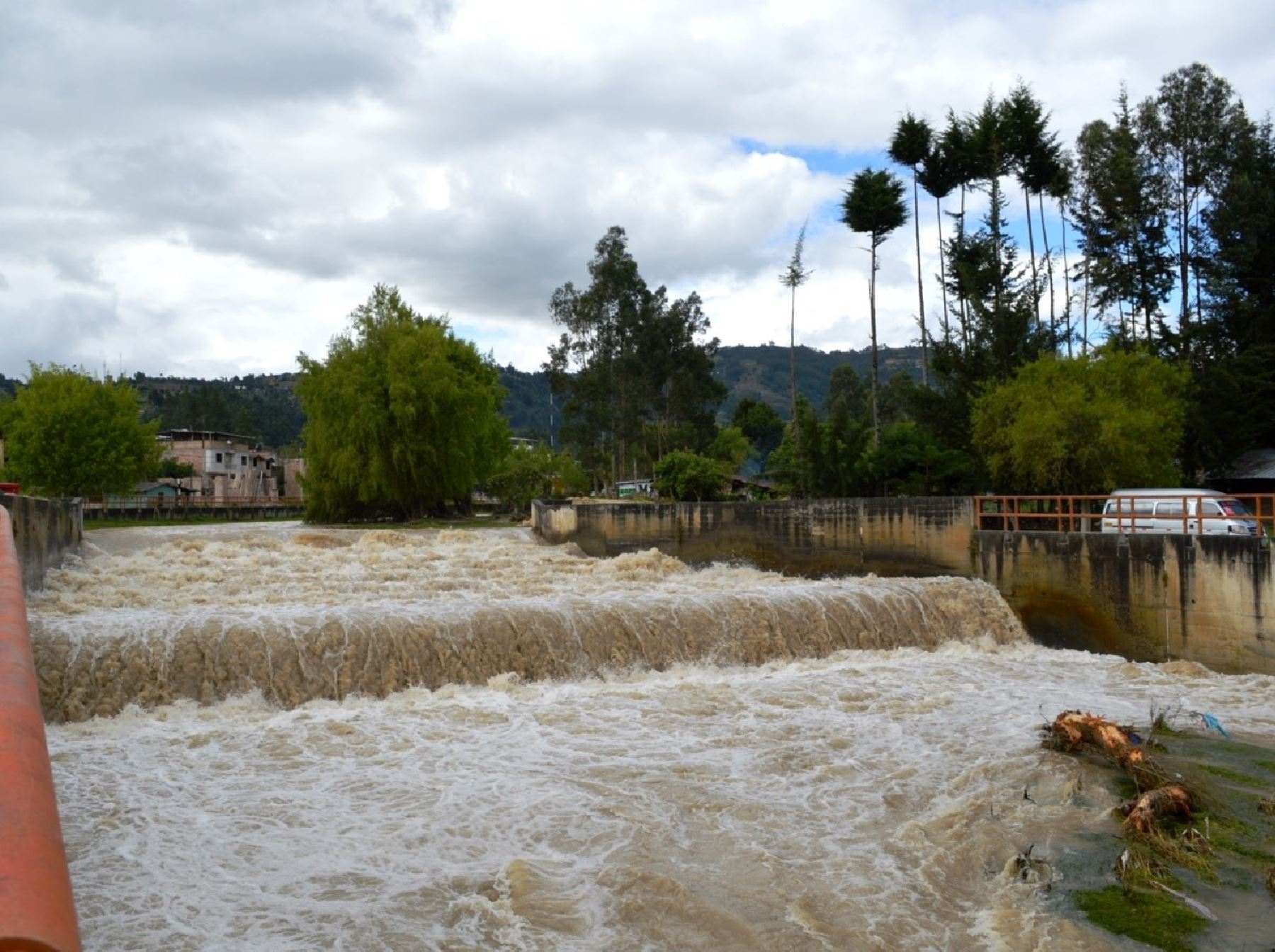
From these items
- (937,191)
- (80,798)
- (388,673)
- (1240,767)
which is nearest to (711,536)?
(388,673)

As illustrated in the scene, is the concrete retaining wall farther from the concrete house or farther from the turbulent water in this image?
the concrete house

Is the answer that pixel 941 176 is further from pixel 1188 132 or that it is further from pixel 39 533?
pixel 39 533

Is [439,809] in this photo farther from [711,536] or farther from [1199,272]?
[1199,272]

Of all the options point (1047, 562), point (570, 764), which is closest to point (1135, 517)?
point (1047, 562)

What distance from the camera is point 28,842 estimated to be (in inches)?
69.4

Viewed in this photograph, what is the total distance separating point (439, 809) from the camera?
7.75m

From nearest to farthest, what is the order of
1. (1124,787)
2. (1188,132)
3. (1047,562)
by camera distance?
(1124,787) → (1047,562) → (1188,132)

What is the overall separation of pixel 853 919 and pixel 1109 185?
38.6 meters

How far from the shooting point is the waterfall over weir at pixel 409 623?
11.0 m

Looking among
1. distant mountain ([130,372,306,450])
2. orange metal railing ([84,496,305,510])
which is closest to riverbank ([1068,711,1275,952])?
orange metal railing ([84,496,305,510])

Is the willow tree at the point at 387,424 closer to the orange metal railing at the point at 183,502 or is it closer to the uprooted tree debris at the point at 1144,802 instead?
the orange metal railing at the point at 183,502

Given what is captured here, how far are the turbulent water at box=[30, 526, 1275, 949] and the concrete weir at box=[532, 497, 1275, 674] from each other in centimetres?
85

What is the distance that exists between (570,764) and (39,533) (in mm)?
13281

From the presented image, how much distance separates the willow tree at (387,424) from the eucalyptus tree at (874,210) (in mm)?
16423
